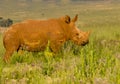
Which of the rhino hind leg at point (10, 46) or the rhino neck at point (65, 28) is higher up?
the rhino neck at point (65, 28)

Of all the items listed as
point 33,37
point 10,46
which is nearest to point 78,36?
point 33,37

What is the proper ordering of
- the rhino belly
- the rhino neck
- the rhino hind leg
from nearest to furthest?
the rhino hind leg
the rhino belly
the rhino neck

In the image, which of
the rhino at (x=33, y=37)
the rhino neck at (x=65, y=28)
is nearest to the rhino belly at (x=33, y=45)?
the rhino at (x=33, y=37)

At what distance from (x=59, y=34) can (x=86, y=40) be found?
78 centimetres

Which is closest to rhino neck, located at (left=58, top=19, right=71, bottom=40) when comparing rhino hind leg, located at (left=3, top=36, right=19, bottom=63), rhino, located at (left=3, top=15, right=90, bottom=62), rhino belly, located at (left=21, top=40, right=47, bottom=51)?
rhino, located at (left=3, top=15, right=90, bottom=62)

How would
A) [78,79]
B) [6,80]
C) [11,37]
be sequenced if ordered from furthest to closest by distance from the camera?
[11,37] → [6,80] → [78,79]

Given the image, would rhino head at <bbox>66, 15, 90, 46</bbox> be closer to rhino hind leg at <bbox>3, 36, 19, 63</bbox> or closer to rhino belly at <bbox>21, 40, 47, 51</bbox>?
rhino belly at <bbox>21, 40, 47, 51</bbox>

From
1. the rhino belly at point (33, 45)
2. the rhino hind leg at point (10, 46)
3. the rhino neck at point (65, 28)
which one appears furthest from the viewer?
the rhino neck at point (65, 28)

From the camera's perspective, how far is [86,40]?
31.2 feet

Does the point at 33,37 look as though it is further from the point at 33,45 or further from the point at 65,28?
the point at 65,28

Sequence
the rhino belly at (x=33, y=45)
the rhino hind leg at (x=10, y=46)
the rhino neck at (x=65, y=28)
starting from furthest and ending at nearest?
the rhino neck at (x=65, y=28) → the rhino belly at (x=33, y=45) → the rhino hind leg at (x=10, y=46)

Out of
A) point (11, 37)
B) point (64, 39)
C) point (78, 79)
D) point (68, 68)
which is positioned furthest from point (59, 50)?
point (78, 79)

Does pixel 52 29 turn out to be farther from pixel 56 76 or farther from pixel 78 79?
pixel 78 79

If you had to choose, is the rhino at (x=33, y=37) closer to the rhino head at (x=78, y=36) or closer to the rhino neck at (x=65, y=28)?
the rhino neck at (x=65, y=28)
